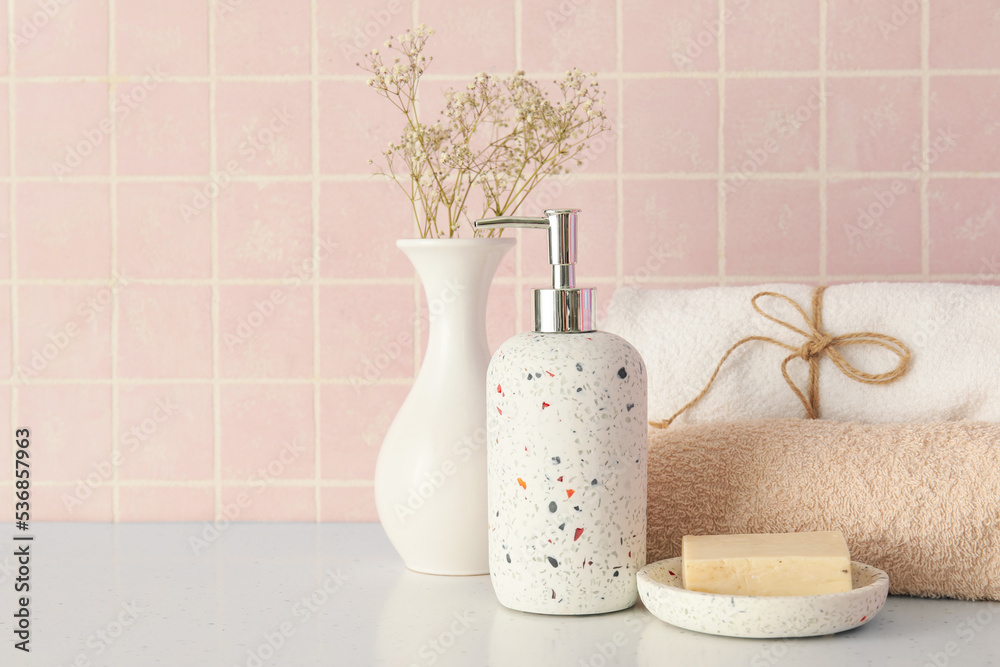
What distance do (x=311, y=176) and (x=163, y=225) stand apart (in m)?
0.14

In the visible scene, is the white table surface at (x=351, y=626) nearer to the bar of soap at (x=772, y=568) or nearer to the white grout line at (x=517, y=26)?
the bar of soap at (x=772, y=568)

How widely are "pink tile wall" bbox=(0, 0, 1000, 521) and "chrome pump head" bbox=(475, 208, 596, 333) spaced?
258 millimetres

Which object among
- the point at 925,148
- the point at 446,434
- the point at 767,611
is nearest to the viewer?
the point at 767,611

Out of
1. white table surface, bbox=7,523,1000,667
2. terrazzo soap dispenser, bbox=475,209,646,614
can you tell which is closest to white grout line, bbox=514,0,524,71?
terrazzo soap dispenser, bbox=475,209,646,614

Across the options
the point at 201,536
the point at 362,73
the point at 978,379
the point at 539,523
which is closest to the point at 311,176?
the point at 362,73

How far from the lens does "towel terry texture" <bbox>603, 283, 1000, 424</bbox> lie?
0.63m

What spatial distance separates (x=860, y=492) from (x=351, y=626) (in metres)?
0.32

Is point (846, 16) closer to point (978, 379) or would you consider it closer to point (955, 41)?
point (955, 41)

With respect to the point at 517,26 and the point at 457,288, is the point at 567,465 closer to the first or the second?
the point at 457,288

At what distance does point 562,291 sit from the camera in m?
0.56

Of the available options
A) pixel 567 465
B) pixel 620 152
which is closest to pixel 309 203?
pixel 620 152

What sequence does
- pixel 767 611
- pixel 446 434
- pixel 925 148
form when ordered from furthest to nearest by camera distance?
1. pixel 925 148
2. pixel 446 434
3. pixel 767 611

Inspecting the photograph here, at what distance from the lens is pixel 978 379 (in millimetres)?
626

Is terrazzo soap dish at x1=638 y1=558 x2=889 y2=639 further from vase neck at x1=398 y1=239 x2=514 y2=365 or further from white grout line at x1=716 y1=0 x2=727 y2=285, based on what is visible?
white grout line at x1=716 y1=0 x2=727 y2=285
